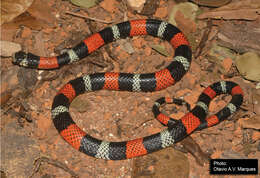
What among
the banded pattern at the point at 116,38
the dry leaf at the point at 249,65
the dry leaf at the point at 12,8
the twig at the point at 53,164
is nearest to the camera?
the twig at the point at 53,164

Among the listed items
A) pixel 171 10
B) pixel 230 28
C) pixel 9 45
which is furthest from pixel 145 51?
pixel 9 45

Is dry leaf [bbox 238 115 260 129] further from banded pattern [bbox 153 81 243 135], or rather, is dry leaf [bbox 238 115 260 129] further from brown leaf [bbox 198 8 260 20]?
brown leaf [bbox 198 8 260 20]

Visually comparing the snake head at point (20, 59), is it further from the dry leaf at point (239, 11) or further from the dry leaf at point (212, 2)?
the dry leaf at point (239, 11)

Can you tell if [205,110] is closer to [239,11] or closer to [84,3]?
[239,11]

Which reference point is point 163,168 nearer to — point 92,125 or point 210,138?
point 210,138

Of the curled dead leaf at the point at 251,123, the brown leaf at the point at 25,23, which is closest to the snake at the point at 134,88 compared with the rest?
the curled dead leaf at the point at 251,123

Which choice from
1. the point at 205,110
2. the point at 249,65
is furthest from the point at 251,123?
the point at 249,65

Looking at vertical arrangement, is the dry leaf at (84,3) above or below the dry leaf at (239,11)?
above
